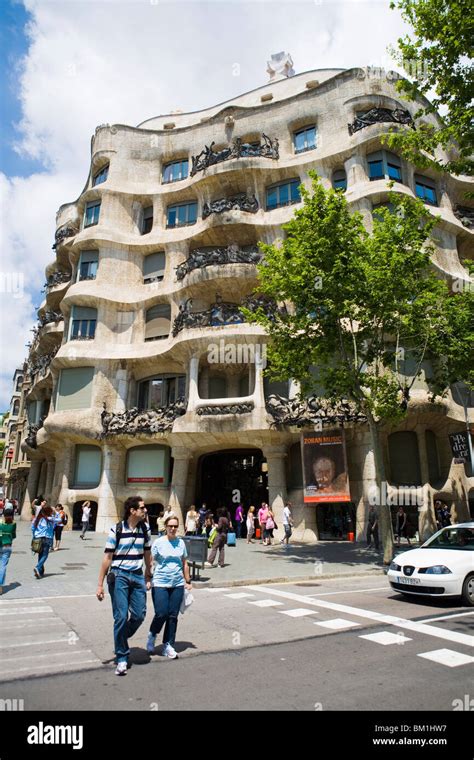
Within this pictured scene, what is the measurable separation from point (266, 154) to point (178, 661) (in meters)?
27.2

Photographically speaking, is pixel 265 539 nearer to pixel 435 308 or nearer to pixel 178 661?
pixel 435 308

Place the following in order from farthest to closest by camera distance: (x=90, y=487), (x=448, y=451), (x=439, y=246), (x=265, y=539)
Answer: (x=90, y=487) < (x=439, y=246) < (x=448, y=451) < (x=265, y=539)

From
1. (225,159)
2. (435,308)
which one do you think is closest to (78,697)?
(435,308)

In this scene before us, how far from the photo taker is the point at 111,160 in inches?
1210

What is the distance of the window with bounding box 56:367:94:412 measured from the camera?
26.8m

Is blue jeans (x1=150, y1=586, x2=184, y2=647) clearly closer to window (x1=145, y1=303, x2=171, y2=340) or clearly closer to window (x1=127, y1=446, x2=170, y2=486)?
window (x1=127, y1=446, x2=170, y2=486)

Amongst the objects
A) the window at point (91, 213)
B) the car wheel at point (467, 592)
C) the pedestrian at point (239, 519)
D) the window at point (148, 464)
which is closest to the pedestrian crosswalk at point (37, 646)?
the car wheel at point (467, 592)

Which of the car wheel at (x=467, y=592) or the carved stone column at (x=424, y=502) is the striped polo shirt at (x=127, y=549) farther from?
the carved stone column at (x=424, y=502)

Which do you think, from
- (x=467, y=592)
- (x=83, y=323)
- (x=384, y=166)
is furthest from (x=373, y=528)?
(x=83, y=323)

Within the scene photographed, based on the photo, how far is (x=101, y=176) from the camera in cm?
3173

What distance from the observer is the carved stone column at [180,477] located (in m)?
23.8

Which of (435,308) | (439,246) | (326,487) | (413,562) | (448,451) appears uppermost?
(439,246)

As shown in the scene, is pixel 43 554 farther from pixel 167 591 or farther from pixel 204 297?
pixel 204 297

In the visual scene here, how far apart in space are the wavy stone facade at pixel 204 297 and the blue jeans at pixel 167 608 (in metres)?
16.3
